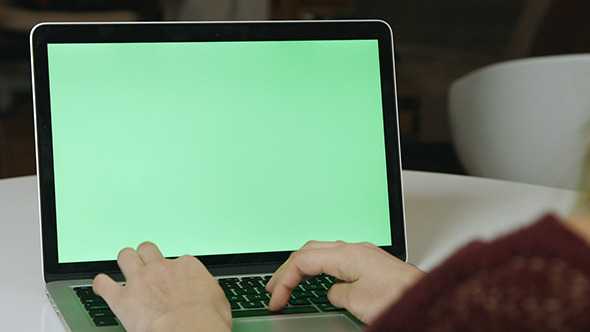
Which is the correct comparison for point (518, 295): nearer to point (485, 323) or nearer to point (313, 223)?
point (485, 323)

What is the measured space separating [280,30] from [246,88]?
3.0 inches

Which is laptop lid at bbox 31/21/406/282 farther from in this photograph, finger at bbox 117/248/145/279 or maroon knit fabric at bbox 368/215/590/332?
maroon knit fabric at bbox 368/215/590/332

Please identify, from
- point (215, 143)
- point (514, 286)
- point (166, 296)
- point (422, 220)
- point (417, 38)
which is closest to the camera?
point (514, 286)

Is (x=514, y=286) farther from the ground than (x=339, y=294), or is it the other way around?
(x=514, y=286)

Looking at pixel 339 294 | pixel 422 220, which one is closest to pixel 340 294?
pixel 339 294

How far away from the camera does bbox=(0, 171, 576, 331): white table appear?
71cm

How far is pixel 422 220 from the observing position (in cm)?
100

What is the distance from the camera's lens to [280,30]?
84 cm

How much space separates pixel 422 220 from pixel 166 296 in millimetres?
493

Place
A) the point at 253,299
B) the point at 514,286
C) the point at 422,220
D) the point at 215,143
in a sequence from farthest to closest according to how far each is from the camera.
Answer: the point at 422,220 < the point at 215,143 < the point at 253,299 < the point at 514,286

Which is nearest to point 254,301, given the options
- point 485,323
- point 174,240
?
point 174,240

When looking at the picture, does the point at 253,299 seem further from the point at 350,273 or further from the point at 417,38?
the point at 417,38

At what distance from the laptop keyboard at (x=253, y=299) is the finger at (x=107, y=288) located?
18 millimetres

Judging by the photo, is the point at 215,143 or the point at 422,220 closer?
the point at 215,143
